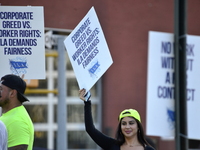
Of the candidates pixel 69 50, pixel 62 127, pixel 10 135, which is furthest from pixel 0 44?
pixel 62 127

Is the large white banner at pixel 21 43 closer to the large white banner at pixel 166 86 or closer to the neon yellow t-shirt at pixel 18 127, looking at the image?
the neon yellow t-shirt at pixel 18 127

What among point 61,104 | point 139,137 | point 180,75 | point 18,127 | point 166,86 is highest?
point 180,75

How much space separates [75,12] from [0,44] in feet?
5.37

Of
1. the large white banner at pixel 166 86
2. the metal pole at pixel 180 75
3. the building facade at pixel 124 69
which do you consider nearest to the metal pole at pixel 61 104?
the large white banner at pixel 166 86

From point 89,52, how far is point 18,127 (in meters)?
0.90

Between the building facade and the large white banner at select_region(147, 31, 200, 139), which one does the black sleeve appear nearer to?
the large white banner at select_region(147, 31, 200, 139)

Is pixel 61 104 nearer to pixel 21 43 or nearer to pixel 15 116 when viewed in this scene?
pixel 21 43

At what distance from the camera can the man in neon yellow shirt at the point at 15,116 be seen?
3.71 metres

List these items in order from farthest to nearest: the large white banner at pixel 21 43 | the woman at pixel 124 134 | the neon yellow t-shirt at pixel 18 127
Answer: the large white banner at pixel 21 43 < the woman at pixel 124 134 < the neon yellow t-shirt at pixel 18 127

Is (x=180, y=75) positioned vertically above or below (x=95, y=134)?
above

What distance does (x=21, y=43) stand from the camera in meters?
4.43

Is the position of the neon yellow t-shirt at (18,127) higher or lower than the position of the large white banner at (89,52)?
lower

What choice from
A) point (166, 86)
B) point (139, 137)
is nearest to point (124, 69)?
point (166, 86)

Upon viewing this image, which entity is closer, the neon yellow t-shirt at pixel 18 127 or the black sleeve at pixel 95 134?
the neon yellow t-shirt at pixel 18 127
